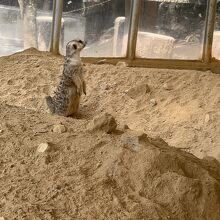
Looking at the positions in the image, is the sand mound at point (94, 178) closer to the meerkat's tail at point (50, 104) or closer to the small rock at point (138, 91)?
the meerkat's tail at point (50, 104)

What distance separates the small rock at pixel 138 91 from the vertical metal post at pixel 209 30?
4.63ft

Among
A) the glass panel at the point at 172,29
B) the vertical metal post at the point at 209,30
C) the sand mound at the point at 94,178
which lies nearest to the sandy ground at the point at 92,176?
the sand mound at the point at 94,178

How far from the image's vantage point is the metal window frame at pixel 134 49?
5.61 meters

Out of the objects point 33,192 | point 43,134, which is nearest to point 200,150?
point 43,134

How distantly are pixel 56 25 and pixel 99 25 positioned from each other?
0.51 meters

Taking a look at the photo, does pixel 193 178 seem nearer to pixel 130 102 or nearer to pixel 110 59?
pixel 130 102

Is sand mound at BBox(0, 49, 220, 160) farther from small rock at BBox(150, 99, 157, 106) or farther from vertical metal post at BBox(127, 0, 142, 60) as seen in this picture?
vertical metal post at BBox(127, 0, 142, 60)

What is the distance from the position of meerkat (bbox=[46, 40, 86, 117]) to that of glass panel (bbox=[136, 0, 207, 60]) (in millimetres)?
1507

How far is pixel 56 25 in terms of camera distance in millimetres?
5602

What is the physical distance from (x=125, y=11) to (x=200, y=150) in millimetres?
2394

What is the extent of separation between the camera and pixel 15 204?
180 cm

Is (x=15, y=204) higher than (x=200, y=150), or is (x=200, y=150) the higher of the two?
(x=15, y=204)

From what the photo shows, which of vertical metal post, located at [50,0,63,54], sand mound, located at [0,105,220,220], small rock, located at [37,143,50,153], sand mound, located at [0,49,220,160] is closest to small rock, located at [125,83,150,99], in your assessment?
sand mound, located at [0,49,220,160]

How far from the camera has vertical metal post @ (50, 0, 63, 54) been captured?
5543mm
